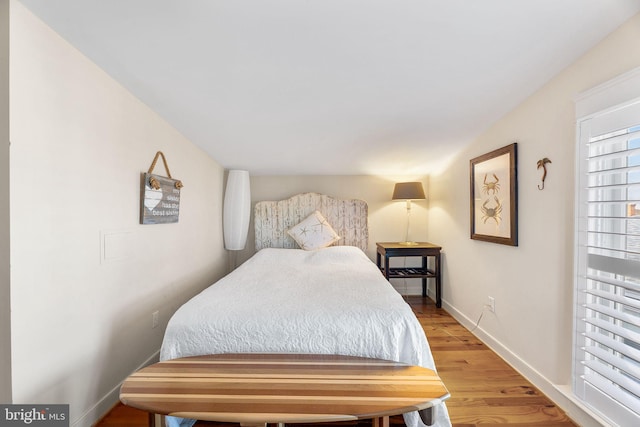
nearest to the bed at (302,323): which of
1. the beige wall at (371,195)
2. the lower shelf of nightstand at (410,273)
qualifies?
the lower shelf of nightstand at (410,273)

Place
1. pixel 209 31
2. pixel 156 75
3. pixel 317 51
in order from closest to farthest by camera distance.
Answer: pixel 209 31 → pixel 317 51 → pixel 156 75

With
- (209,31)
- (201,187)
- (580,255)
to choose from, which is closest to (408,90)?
(209,31)

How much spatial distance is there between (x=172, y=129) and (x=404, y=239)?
9.81 ft

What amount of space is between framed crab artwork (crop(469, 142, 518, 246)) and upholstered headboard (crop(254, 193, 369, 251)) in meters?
1.36

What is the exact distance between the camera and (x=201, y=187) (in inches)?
110

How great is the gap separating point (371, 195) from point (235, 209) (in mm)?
1803

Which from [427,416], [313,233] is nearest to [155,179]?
[313,233]

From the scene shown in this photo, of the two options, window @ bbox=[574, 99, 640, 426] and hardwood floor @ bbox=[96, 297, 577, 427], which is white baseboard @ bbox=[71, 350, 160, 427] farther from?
window @ bbox=[574, 99, 640, 426]

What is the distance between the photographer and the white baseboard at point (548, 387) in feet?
4.61

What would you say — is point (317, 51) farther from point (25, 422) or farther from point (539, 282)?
point (25, 422)

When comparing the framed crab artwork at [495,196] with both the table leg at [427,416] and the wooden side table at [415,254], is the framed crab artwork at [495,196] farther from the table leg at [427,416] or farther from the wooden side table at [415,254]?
the table leg at [427,416]

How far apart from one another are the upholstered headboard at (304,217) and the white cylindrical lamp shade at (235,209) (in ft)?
0.68

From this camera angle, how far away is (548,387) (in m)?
1.66

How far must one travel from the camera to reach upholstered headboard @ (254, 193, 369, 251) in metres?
3.48
